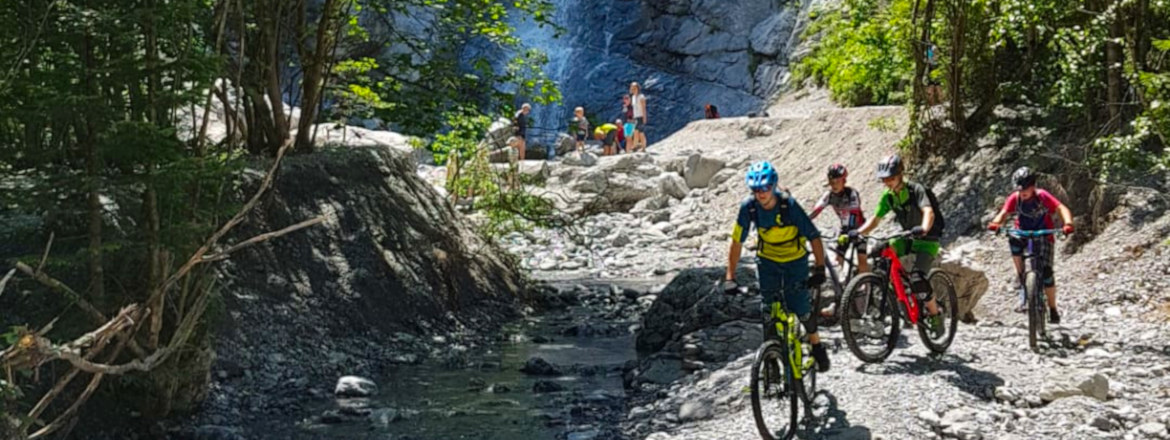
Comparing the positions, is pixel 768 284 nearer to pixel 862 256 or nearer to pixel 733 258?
pixel 733 258

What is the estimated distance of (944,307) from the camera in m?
10.3

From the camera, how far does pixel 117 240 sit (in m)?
8.53

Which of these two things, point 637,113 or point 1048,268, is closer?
point 1048,268

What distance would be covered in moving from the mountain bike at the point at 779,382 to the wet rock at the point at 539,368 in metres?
5.10

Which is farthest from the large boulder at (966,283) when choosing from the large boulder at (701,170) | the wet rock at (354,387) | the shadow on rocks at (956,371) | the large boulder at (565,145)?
the large boulder at (565,145)

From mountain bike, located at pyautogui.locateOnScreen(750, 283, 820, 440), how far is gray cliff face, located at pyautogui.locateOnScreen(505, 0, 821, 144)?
37.1 m

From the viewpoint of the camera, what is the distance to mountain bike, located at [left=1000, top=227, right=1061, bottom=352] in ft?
34.1

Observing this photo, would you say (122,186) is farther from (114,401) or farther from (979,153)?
(979,153)

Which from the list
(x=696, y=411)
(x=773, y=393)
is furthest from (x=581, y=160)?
(x=773, y=393)

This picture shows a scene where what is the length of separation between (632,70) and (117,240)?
40457 mm

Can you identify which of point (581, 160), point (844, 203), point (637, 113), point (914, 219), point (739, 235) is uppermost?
point (637, 113)

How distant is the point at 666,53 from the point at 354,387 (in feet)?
125

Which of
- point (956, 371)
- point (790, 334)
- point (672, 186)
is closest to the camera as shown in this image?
point (790, 334)

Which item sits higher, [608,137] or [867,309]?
[608,137]
